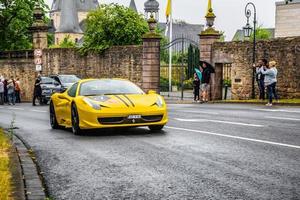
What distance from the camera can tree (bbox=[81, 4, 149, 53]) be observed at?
35.4 m

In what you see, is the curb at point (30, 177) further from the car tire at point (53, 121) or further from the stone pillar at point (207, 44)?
the stone pillar at point (207, 44)

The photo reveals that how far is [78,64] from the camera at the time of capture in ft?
129

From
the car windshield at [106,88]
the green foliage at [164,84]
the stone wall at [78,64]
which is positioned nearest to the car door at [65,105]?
the car windshield at [106,88]

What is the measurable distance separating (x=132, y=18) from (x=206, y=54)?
7.81 m

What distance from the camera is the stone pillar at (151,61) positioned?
32312mm

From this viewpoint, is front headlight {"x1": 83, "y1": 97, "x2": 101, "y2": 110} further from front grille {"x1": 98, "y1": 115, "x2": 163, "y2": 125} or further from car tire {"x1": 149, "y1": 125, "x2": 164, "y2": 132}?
→ car tire {"x1": 149, "y1": 125, "x2": 164, "y2": 132}

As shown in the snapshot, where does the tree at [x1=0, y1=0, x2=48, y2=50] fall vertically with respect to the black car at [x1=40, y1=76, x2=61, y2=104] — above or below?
above

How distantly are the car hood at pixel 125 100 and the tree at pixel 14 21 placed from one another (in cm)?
4735

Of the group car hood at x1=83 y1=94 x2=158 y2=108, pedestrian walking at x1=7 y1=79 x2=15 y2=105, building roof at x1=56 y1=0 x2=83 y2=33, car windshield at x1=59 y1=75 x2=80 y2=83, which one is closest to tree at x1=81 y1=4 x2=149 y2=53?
car windshield at x1=59 y1=75 x2=80 y2=83

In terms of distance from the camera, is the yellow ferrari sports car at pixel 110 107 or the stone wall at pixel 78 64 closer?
the yellow ferrari sports car at pixel 110 107

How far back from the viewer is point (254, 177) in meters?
7.00

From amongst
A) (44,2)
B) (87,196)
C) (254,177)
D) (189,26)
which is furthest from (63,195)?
(189,26)

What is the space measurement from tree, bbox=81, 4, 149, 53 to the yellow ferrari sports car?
877 inches

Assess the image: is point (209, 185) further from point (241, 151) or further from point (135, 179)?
point (241, 151)
